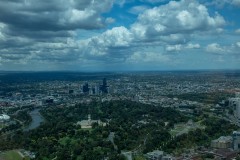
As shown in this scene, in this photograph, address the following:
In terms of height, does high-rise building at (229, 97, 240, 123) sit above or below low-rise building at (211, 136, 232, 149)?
above

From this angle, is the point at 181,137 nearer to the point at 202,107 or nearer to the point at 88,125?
the point at 88,125

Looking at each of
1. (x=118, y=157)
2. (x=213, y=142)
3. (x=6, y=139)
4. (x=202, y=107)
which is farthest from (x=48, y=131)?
(x=202, y=107)

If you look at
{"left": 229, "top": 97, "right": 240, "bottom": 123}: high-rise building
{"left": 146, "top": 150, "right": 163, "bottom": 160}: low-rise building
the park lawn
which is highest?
{"left": 229, "top": 97, "right": 240, "bottom": 123}: high-rise building

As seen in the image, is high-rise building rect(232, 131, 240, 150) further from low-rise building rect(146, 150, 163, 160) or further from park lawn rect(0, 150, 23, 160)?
park lawn rect(0, 150, 23, 160)

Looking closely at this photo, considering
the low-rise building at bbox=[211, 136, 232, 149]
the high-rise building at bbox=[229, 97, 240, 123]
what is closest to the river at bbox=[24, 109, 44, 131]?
the low-rise building at bbox=[211, 136, 232, 149]

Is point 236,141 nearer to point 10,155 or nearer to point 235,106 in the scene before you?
point 235,106

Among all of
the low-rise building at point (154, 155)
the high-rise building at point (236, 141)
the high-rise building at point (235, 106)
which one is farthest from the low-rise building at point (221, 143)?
the high-rise building at point (235, 106)
